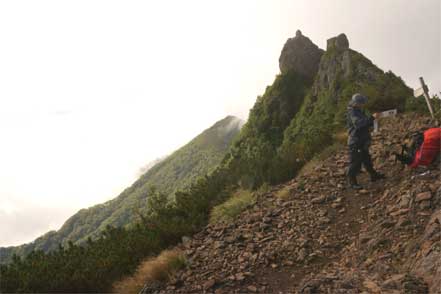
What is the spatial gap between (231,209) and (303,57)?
28.7 metres

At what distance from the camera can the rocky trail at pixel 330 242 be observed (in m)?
4.44

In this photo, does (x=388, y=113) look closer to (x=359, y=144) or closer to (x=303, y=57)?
(x=359, y=144)

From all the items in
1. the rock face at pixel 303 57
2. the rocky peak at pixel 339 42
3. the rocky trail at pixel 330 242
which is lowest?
the rocky trail at pixel 330 242

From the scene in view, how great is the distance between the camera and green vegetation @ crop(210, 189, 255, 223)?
26.2 feet

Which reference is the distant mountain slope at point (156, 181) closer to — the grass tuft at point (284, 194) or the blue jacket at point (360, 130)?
the grass tuft at point (284, 194)

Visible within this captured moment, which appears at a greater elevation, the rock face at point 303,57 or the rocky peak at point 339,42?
the rock face at point 303,57

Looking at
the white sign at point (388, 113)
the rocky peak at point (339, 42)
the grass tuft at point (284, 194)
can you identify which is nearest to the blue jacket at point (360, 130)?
the grass tuft at point (284, 194)

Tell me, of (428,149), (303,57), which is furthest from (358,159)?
(303,57)

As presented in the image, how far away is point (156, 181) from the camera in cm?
16525

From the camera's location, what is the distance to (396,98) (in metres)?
12.3

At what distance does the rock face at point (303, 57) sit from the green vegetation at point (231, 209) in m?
27.2

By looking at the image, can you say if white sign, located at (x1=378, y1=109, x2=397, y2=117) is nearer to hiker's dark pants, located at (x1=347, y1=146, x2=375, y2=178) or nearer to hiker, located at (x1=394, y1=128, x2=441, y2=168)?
hiker, located at (x1=394, y1=128, x2=441, y2=168)

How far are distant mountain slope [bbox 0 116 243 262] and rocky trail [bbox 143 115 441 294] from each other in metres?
134

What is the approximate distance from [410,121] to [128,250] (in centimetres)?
799
